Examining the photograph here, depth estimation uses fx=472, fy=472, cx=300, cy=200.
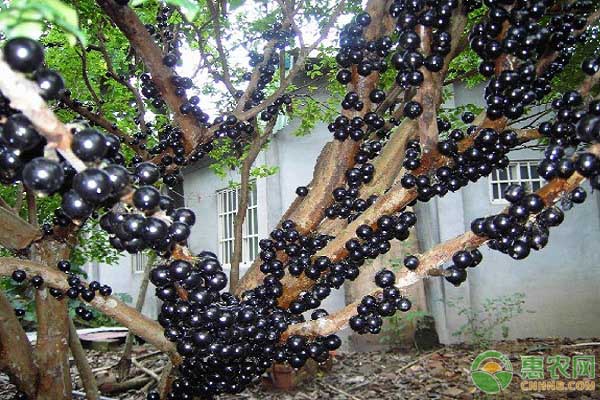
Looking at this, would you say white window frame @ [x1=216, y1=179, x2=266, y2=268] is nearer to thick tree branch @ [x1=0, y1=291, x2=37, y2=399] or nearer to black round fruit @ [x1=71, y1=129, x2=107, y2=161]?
thick tree branch @ [x1=0, y1=291, x2=37, y2=399]

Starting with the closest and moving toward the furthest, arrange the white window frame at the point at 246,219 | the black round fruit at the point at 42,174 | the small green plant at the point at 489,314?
the black round fruit at the point at 42,174
the small green plant at the point at 489,314
the white window frame at the point at 246,219

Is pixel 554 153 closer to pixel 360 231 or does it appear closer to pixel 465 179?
pixel 465 179

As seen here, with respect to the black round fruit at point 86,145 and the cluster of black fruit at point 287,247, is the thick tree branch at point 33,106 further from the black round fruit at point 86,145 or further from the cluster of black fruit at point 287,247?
the cluster of black fruit at point 287,247

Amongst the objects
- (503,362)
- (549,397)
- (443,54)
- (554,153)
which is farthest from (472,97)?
(554,153)

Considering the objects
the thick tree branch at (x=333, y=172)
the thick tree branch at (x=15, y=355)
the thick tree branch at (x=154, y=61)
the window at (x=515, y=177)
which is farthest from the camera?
the window at (x=515, y=177)

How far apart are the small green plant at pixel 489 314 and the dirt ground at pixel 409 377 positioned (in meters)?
0.31

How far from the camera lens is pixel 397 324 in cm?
Result: 751

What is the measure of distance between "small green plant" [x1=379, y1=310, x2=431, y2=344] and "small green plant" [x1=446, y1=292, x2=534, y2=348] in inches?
23.8

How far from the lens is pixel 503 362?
630 centimetres

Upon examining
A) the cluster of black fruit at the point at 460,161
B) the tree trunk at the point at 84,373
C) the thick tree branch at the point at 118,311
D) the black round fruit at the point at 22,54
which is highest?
the cluster of black fruit at the point at 460,161

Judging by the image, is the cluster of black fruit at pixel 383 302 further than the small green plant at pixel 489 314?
No

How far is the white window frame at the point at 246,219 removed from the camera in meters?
9.39

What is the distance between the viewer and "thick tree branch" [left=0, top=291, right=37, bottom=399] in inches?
128
